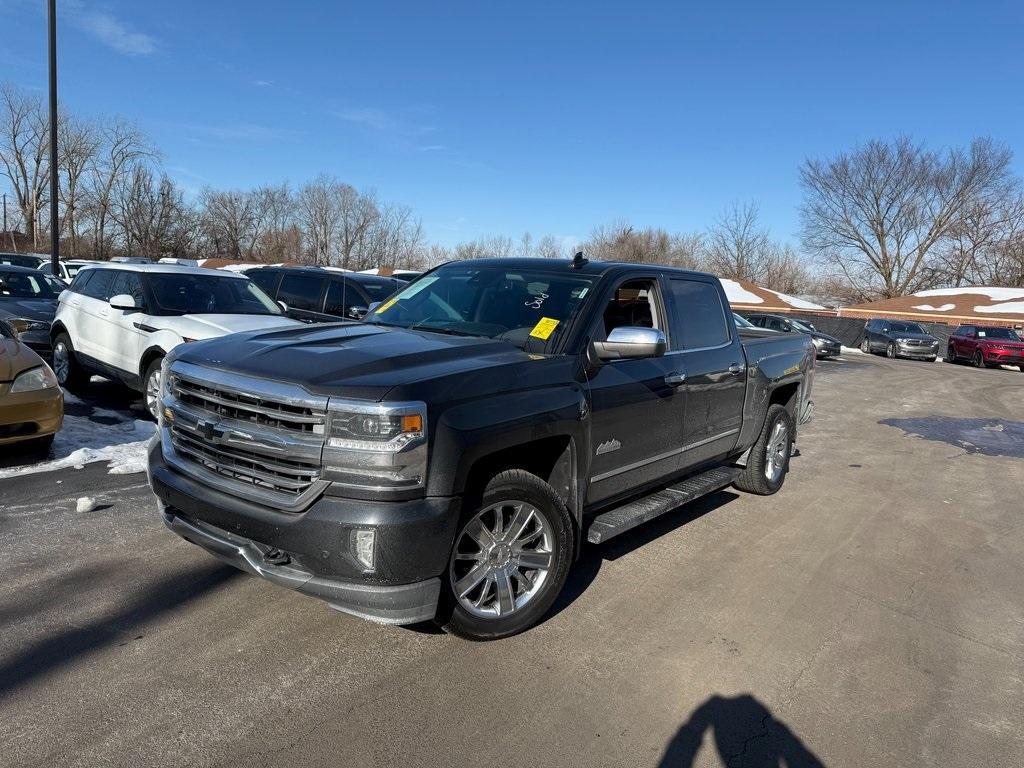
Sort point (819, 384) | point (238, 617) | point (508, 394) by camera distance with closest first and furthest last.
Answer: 1. point (508, 394)
2. point (238, 617)
3. point (819, 384)

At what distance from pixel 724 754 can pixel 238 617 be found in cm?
239

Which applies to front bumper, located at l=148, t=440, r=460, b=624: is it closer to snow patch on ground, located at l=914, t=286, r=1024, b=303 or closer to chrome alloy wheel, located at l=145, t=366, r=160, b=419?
chrome alloy wheel, located at l=145, t=366, r=160, b=419

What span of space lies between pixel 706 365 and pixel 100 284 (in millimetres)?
8032

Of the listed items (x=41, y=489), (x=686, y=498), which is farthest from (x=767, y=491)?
(x=41, y=489)

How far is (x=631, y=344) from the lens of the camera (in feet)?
12.8

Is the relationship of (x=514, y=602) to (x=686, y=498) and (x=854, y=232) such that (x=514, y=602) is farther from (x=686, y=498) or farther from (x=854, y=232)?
(x=854, y=232)

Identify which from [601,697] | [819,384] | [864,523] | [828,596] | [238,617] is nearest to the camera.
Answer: [601,697]

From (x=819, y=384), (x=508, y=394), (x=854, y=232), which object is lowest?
(x=819, y=384)

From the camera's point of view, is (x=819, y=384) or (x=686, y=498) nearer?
(x=686, y=498)

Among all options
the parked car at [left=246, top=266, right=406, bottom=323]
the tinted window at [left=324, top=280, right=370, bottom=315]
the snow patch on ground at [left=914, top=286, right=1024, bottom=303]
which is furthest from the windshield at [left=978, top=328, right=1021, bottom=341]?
the tinted window at [left=324, top=280, right=370, bottom=315]

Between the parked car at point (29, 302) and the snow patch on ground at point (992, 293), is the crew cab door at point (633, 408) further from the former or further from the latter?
the snow patch on ground at point (992, 293)

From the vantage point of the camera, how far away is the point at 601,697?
322 cm

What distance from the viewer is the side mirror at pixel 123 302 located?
810cm

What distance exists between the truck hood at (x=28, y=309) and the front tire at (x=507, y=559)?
1118 centimetres
